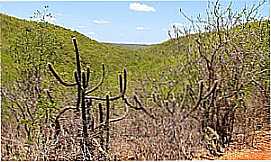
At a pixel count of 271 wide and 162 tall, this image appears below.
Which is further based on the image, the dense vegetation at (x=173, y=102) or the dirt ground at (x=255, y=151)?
the dirt ground at (x=255, y=151)

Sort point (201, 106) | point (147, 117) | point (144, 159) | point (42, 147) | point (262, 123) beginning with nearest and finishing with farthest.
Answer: point (42, 147)
point (144, 159)
point (147, 117)
point (201, 106)
point (262, 123)

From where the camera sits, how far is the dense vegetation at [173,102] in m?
4.87

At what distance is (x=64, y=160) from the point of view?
426cm

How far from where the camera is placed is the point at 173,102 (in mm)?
5219

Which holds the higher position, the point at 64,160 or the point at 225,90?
the point at 225,90

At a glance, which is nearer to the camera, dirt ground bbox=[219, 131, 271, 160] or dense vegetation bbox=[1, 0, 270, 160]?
dense vegetation bbox=[1, 0, 270, 160]

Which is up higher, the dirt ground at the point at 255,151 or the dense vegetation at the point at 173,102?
the dense vegetation at the point at 173,102

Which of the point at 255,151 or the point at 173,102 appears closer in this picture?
the point at 173,102

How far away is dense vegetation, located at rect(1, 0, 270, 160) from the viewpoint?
4867mm

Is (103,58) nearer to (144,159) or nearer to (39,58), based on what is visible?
(39,58)

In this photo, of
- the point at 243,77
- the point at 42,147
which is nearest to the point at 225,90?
the point at 243,77

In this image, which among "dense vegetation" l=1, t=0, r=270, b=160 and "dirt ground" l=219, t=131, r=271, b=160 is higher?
"dense vegetation" l=1, t=0, r=270, b=160

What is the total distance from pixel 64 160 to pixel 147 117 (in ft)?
4.61

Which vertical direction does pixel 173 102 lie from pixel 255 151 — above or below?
above
